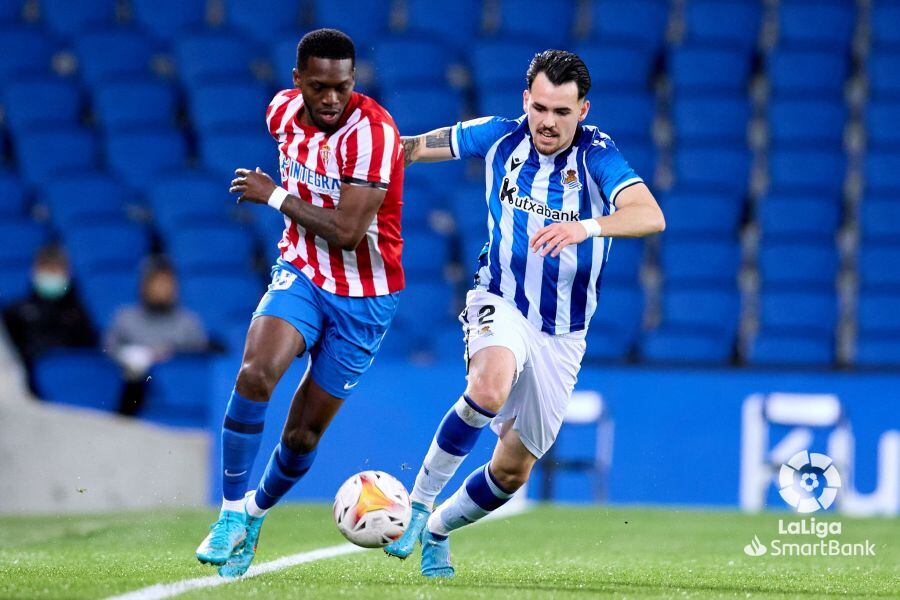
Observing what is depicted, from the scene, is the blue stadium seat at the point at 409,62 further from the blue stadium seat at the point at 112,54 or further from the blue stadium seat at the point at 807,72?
the blue stadium seat at the point at 807,72

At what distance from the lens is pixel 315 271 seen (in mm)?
5281

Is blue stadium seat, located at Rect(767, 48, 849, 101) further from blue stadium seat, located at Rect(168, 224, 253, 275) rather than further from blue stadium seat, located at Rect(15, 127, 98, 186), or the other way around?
blue stadium seat, located at Rect(15, 127, 98, 186)

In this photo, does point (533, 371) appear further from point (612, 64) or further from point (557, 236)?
point (612, 64)

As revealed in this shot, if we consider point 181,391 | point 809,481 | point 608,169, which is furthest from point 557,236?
point 181,391

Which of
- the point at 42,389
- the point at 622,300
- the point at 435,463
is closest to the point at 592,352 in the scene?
the point at 622,300

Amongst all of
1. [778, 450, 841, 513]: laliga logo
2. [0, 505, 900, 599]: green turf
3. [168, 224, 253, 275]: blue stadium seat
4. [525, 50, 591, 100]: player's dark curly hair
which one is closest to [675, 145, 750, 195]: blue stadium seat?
[778, 450, 841, 513]: laliga logo

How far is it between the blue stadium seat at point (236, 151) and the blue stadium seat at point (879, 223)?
15.8ft

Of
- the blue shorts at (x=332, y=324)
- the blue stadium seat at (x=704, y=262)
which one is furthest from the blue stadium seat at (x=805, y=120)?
the blue shorts at (x=332, y=324)

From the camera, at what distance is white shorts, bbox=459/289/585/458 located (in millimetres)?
5422

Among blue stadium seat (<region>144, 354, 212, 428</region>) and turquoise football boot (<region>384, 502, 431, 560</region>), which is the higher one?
turquoise football boot (<region>384, 502, 431, 560</region>)

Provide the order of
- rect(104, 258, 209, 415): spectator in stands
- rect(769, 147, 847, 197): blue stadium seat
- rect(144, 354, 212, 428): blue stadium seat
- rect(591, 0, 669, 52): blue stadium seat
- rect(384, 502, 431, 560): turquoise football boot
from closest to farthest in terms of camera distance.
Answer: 1. rect(384, 502, 431, 560): turquoise football boot
2. rect(104, 258, 209, 415): spectator in stands
3. rect(144, 354, 212, 428): blue stadium seat
4. rect(769, 147, 847, 197): blue stadium seat
5. rect(591, 0, 669, 52): blue stadium seat

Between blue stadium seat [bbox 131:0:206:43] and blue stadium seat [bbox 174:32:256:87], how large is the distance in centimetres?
46

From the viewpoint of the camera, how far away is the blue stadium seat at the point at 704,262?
10906 millimetres

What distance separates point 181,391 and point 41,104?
12.3 feet
